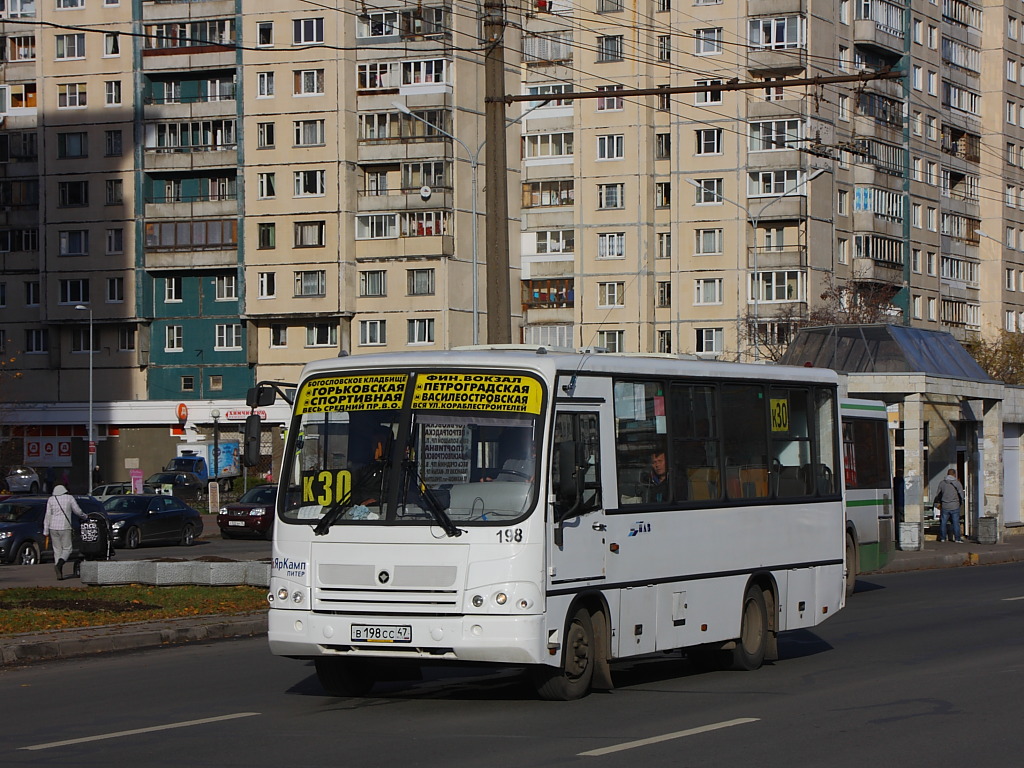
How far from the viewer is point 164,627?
18219 mm

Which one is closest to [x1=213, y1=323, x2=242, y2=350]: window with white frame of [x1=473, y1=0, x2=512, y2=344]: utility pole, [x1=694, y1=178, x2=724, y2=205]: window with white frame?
[x1=694, y1=178, x2=724, y2=205]: window with white frame

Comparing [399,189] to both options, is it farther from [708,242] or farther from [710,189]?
[708,242]

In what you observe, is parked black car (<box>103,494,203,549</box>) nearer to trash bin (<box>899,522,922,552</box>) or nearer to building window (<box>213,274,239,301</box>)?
trash bin (<box>899,522,922,552</box>)

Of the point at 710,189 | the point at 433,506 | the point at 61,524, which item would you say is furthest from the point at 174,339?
the point at 433,506

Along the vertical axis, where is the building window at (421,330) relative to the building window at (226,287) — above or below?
below

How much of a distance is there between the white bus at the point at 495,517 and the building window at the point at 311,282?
64.7 m

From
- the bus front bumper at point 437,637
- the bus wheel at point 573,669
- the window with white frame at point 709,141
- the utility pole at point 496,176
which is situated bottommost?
the bus wheel at point 573,669

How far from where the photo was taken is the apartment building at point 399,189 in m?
76.2

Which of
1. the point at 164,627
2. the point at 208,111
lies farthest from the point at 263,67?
the point at 164,627

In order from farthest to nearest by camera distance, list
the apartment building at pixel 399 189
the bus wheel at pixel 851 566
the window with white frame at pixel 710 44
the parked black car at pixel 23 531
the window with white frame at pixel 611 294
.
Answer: the window with white frame at pixel 611 294, the window with white frame at pixel 710 44, the apartment building at pixel 399 189, the parked black car at pixel 23 531, the bus wheel at pixel 851 566

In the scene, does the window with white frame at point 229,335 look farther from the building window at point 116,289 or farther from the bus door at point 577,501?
the bus door at point 577,501

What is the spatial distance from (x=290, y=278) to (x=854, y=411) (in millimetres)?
54589

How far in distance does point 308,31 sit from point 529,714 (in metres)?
68.6

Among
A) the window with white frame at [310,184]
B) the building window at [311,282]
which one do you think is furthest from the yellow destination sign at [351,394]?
the building window at [311,282]
